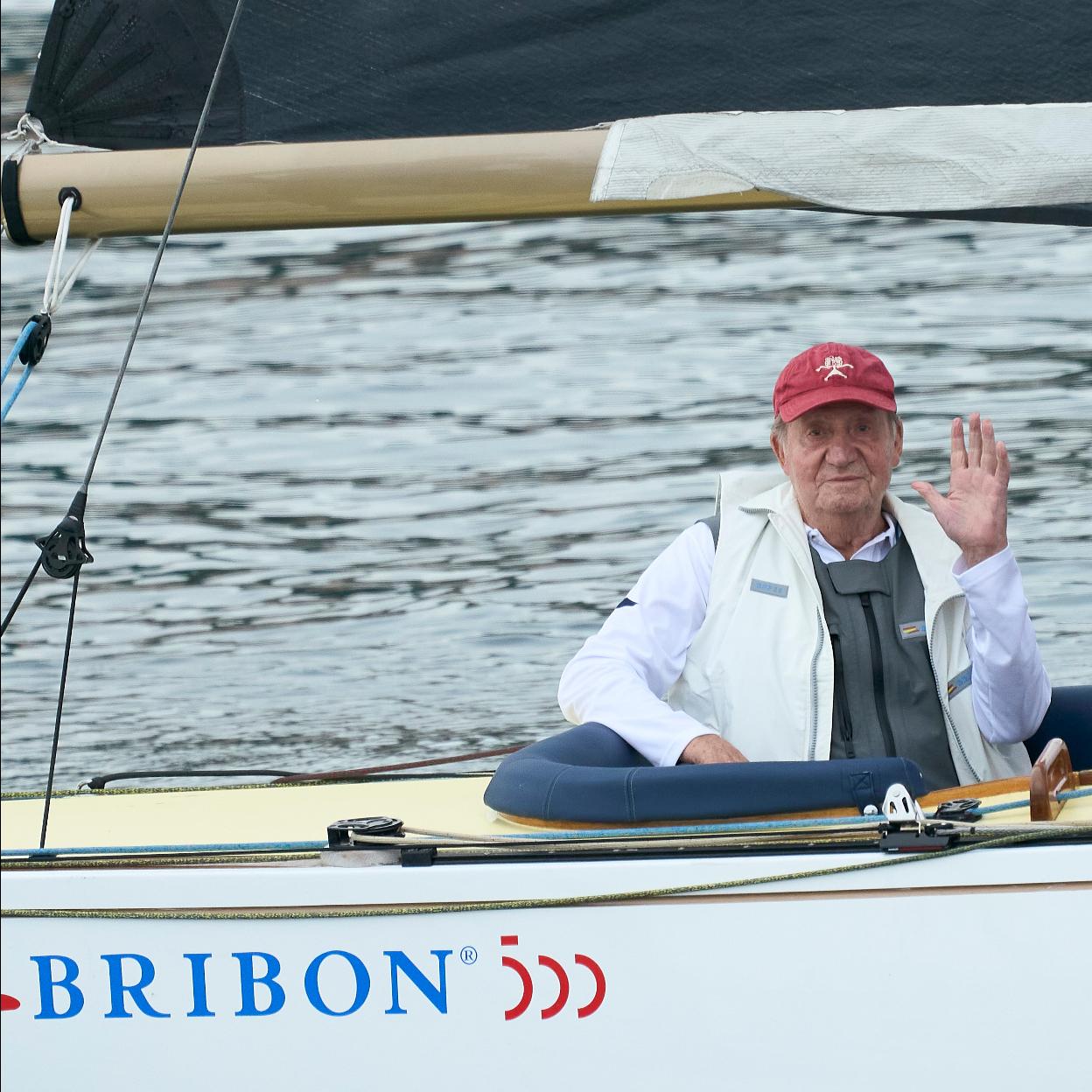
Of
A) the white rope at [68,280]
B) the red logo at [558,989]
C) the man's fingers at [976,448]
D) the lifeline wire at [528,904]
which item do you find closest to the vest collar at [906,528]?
the man's fingers at [976,448]

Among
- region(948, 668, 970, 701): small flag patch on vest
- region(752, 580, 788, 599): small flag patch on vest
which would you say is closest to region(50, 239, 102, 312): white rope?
region(752, 580, 788, 599): small flag patch on vest

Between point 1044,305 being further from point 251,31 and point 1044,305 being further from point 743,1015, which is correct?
point 743,1015

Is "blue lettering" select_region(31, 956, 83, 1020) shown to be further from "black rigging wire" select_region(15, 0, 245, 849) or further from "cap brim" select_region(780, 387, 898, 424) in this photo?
"cap brim" select_region(780, 387, 898, 424)

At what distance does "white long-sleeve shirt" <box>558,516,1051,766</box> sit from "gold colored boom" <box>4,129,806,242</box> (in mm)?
612

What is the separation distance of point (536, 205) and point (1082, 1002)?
1.44m

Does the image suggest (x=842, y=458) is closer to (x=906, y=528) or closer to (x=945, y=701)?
(x=906, y=528)

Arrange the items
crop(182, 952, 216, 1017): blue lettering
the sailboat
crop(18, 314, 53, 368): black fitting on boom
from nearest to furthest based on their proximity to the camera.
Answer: the sailboat < crop(182, 952, 216, 1017): blue lettering < crop(18, 314, 53, 368): black fitting on boom

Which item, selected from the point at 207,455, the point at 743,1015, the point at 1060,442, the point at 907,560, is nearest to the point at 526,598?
the point at 207,455

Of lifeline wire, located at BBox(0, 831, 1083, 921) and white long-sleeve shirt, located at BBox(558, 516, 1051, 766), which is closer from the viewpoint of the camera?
lifeline wire, located at BBox(0, 831, 1083, 921)

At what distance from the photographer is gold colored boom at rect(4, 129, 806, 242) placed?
263cm

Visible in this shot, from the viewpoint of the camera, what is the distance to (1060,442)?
21.4 feet

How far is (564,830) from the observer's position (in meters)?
2.40

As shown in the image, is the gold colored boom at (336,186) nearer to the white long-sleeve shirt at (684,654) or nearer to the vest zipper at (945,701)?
the white long-sleeve shirt at (684,654)

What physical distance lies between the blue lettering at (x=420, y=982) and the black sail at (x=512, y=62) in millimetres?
1402
